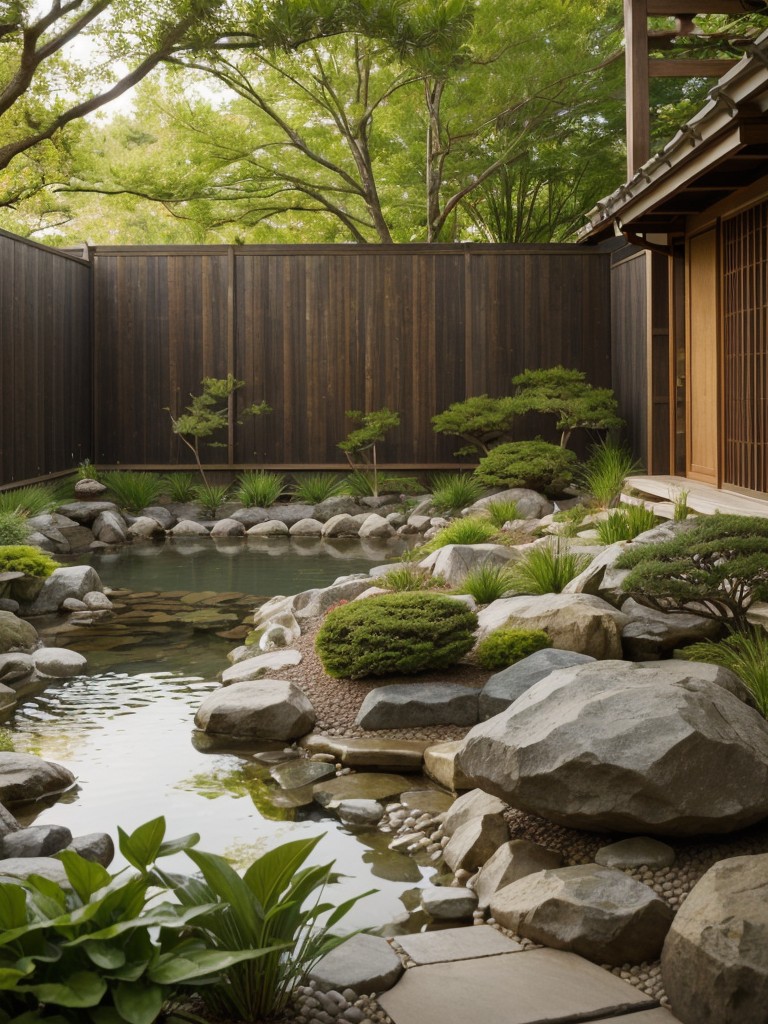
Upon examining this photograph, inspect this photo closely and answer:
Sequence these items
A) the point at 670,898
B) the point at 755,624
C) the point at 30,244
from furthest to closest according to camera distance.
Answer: the point at 30,244
the point at 755,624
the point at 670,898

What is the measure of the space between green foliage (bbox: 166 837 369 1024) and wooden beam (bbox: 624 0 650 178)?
785 centimetres

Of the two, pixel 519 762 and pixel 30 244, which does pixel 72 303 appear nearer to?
pixel 30 244

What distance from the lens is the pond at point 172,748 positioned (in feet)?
12.8

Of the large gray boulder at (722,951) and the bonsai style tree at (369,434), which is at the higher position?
the bonsai style tree at (369,434)

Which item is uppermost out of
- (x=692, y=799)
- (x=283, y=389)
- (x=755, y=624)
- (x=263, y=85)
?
(x=263, y=85)

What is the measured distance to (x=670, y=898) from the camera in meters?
3.29

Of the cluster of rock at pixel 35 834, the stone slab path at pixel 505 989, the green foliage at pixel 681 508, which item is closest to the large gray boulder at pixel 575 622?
the green foliage at pixel 681 508

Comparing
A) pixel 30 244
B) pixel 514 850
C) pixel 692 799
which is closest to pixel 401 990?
pixel 514 850

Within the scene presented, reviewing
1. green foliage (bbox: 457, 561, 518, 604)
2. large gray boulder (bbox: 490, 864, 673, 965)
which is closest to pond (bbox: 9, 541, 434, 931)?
large gray boulder (bbox: 490, 864, 673, 965)

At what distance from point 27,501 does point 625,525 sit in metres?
6.23

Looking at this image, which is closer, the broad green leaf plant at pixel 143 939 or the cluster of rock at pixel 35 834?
the broad green leaf plant at pixel 143 939

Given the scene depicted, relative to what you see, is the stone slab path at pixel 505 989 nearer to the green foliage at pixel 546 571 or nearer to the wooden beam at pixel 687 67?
the green foliage at pixel 546 571

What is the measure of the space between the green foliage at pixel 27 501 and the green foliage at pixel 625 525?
222 inches

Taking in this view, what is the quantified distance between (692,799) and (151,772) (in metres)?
2.31
